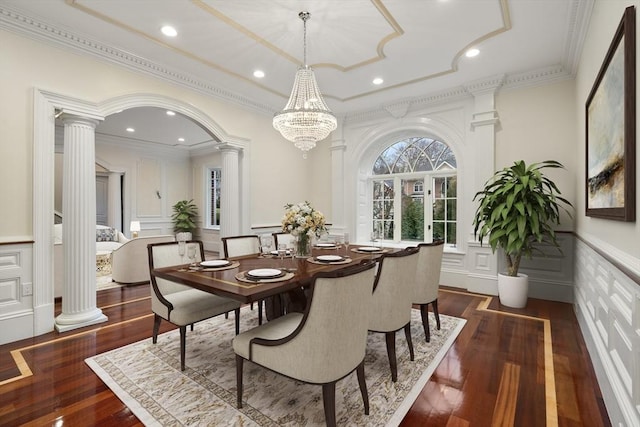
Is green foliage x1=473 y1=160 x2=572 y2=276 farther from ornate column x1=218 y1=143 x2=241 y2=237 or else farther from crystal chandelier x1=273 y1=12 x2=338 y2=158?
ornate column x1=218 y1=143 x2=241 y2=237

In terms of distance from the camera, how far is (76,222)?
119 inches

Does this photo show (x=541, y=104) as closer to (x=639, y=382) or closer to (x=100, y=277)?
(x=639, y=382)

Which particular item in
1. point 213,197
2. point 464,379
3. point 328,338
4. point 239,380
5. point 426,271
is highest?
point 213,197

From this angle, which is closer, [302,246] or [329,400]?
[329,400]

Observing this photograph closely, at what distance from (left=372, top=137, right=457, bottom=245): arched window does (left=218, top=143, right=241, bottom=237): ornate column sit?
2.31 metres

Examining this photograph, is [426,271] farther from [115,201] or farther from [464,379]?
[115,201]

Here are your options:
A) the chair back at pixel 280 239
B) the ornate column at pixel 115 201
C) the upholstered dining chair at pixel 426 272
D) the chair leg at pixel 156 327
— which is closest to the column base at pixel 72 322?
the chair leg at pixel 156 327

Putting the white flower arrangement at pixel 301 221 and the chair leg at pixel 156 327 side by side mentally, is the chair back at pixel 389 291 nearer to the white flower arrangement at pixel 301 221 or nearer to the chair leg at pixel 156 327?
the white flower arrangement at pixel 301 221

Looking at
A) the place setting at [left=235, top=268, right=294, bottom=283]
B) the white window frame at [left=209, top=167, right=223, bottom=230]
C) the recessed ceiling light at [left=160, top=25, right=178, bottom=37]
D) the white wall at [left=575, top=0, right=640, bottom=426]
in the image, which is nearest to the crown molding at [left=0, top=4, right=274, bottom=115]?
the recessed ceiling light at [left=160, top=25, right=178, bottom=37]

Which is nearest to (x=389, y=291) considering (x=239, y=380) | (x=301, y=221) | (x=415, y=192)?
(x=301, y=221)

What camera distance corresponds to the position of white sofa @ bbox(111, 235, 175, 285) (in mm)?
4543

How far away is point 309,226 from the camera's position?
2.66m

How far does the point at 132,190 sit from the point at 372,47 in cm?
699

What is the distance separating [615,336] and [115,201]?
8.94 m
